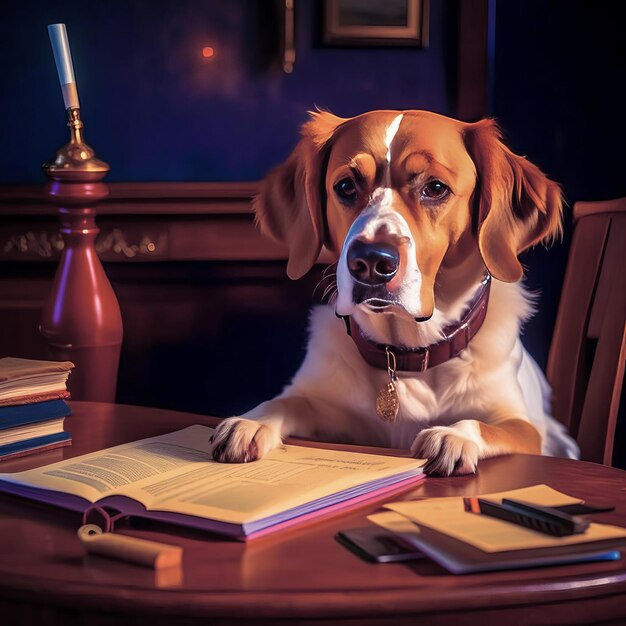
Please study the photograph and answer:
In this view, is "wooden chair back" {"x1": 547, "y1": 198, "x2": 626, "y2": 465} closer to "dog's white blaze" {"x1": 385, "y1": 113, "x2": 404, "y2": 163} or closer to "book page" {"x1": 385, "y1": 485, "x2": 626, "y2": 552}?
"dog's white blaze" {"x1": 385, "y1": 113, "x2": 404, "y2": 163}

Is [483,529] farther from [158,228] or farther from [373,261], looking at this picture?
[158,228]

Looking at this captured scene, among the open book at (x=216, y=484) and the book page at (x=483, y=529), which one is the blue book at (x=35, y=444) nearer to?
the open book at (x=216, y=484)

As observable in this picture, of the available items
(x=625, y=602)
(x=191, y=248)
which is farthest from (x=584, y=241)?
(x=625, y=602)

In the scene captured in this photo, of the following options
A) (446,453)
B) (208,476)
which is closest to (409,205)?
(446,453)

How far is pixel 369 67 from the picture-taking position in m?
2.16

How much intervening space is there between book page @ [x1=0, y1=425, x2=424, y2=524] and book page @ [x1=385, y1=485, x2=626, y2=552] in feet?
0.37

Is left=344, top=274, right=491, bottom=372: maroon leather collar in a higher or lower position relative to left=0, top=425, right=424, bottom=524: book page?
higher

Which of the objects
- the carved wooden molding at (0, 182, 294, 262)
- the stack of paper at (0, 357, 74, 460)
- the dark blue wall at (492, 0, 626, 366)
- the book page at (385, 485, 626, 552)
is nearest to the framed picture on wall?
the dark blue wall at (492, 0, 626, 366)

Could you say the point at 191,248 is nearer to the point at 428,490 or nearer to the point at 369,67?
the point at 369,67

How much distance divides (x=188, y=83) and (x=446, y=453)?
136 centimetres

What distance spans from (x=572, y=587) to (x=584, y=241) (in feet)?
3.80

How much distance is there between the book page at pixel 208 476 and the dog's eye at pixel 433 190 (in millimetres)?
463

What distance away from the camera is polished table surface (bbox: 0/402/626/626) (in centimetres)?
67

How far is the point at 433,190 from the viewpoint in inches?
55.3
